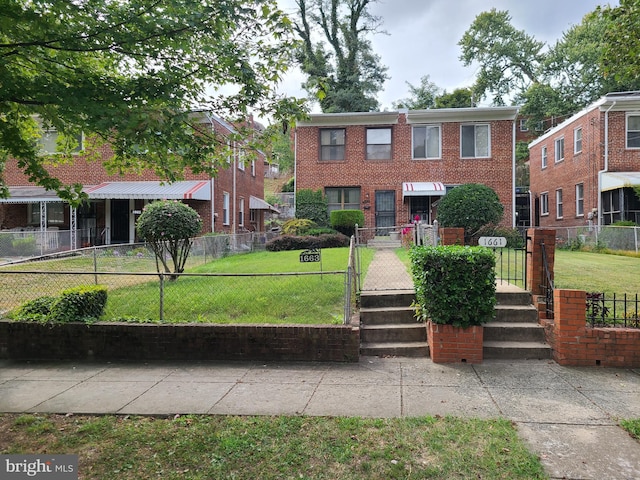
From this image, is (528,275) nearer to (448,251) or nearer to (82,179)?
(448,251)

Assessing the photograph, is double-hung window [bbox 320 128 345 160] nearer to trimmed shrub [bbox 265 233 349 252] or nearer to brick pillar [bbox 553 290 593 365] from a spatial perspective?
trimmed shrub [bbox 265 233 349 252]

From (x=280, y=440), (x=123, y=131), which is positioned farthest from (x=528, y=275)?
(x=123, y=131)

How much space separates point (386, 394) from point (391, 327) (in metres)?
1.83

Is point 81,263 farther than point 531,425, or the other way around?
point 81,263

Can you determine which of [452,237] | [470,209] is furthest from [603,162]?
[452,237]

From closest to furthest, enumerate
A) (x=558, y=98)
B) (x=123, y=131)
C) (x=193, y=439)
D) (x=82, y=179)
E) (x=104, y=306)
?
(x=193, y=439) → (x=123, y=131) → (x=104, y=306) → (x=82, y=179) → (x=558, y=98)

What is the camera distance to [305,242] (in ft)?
55.5

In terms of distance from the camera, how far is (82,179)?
63.3 ft

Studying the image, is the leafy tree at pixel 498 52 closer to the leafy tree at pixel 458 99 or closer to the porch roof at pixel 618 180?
the leafy tree at pixel 458 99

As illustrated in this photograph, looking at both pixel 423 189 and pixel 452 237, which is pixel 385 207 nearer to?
pixel 423 189

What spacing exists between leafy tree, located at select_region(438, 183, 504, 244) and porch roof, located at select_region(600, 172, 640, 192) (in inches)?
216

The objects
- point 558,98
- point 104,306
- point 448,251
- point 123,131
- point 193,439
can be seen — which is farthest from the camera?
point 558,98

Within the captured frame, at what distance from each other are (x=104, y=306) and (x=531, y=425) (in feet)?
20.8

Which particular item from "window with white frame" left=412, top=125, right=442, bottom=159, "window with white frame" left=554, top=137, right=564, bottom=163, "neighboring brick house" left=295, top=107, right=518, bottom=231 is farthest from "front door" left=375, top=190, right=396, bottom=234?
"window with white frame" left=554, top=137, right=564, bottom=163
